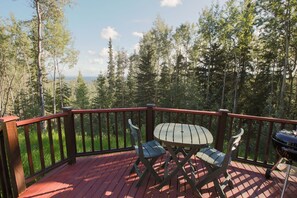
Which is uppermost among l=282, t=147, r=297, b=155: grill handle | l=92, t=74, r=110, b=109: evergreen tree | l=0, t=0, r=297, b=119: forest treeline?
l=0, t=0, r=297, b=119: forest treeline

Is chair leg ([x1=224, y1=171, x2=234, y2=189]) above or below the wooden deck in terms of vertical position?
above

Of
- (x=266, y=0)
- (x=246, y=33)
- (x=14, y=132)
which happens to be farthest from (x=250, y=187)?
(x=246, y=33)

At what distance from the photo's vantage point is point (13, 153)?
1.99 metres

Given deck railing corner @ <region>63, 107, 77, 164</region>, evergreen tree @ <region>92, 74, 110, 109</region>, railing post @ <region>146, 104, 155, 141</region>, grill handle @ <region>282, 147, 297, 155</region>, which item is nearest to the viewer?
grill handle @ <region>282, 147, 297, 155</region>

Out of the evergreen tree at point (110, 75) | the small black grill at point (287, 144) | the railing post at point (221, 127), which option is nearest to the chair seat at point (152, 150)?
the railing post at point (221, 127)

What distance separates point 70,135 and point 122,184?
1.22 m

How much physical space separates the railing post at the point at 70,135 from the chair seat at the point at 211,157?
6.72ft

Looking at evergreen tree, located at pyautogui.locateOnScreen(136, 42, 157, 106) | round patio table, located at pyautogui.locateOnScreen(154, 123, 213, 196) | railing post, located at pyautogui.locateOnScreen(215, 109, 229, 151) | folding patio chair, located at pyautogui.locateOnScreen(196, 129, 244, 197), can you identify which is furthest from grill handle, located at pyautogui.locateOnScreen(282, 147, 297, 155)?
evergreen tree, located at pyautogui.locateOnScreen(136, 42, 157, 106)

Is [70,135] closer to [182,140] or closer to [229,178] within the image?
[182,140]

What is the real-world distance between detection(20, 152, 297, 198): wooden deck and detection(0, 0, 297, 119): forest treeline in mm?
7263

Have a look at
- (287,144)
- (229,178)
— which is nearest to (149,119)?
(229,178)

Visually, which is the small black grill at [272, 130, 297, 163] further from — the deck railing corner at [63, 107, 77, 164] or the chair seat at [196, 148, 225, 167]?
the deck railing corner at [63, 107, 77, 164]

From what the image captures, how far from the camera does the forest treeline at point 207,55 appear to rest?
30.3 ft

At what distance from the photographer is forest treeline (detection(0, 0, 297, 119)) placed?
924 centimetres
